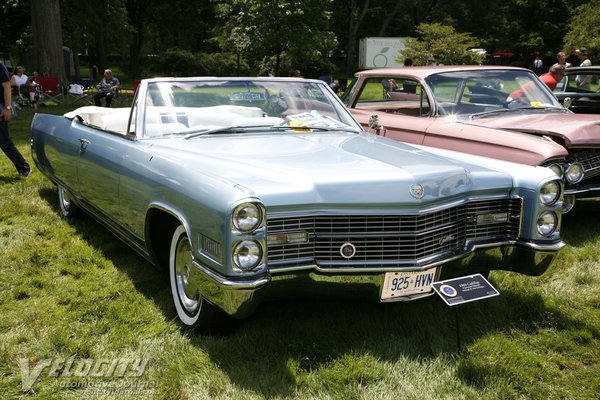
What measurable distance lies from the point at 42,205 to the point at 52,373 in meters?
3.65

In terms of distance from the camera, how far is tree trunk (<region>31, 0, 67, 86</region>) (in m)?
19.9

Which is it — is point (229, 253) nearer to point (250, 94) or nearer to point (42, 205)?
point (250, 94)

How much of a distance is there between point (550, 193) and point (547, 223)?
188mm

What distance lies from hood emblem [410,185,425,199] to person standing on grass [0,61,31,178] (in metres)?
5.58

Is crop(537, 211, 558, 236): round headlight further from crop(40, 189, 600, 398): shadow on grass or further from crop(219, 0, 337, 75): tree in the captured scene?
crop(219, 0, 337, 75): tree

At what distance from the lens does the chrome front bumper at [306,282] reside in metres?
2.63

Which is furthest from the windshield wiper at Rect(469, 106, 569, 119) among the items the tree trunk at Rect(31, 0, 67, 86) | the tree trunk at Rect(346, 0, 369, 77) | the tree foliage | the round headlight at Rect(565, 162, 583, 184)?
the tree trunk at Rect(346, 0, 369, 77)

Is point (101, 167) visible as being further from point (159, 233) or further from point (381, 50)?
point (381, 50)

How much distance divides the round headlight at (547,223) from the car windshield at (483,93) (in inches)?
110

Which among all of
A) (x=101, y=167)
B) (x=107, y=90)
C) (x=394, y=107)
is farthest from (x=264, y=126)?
(x=107, y=90)

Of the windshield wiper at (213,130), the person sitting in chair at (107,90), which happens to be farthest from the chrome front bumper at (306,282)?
the person sitting in chair at (107,90)

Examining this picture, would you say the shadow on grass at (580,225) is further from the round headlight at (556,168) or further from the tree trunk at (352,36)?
the tree trunk at (352,36)

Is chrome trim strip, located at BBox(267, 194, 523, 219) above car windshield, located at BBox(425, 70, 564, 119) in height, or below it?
below

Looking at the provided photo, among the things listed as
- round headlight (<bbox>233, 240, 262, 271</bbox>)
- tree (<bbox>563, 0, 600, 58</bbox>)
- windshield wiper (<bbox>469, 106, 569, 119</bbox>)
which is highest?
tree (<bbox>563, 0, 600, 58</bbox>)
